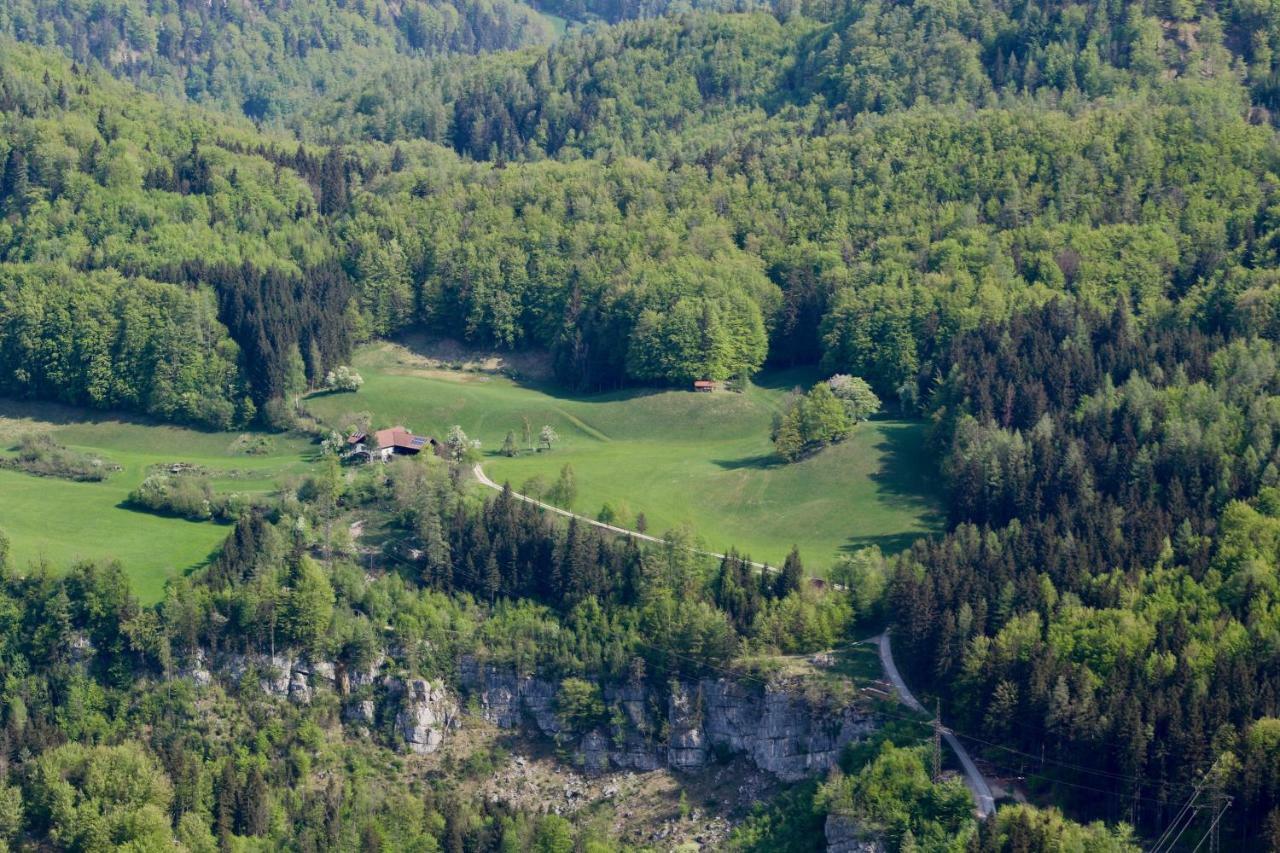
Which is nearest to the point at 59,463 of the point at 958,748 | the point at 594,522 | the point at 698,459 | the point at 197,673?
the point at 197,673

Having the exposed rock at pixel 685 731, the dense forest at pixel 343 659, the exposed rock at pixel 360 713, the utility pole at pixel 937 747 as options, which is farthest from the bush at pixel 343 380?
the utility pole at pixel 937 747

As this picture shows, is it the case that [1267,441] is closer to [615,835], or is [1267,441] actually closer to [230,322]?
[615,835]

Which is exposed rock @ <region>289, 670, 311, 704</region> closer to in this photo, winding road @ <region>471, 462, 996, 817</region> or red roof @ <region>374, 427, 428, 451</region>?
winding road @ <region>471, 462, 996, 817</region>

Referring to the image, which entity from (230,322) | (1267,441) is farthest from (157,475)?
(1267,441)

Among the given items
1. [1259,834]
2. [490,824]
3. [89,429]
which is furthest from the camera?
[89,429]

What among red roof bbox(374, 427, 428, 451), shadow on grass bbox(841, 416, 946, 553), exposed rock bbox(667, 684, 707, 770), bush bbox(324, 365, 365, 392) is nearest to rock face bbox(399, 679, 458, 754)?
exposed rock bbox(667, 684, 707, 770)

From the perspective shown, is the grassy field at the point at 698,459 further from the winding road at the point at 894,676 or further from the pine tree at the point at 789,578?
the pine tree at the point at 789,578

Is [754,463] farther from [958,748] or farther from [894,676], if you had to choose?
[958,748]
